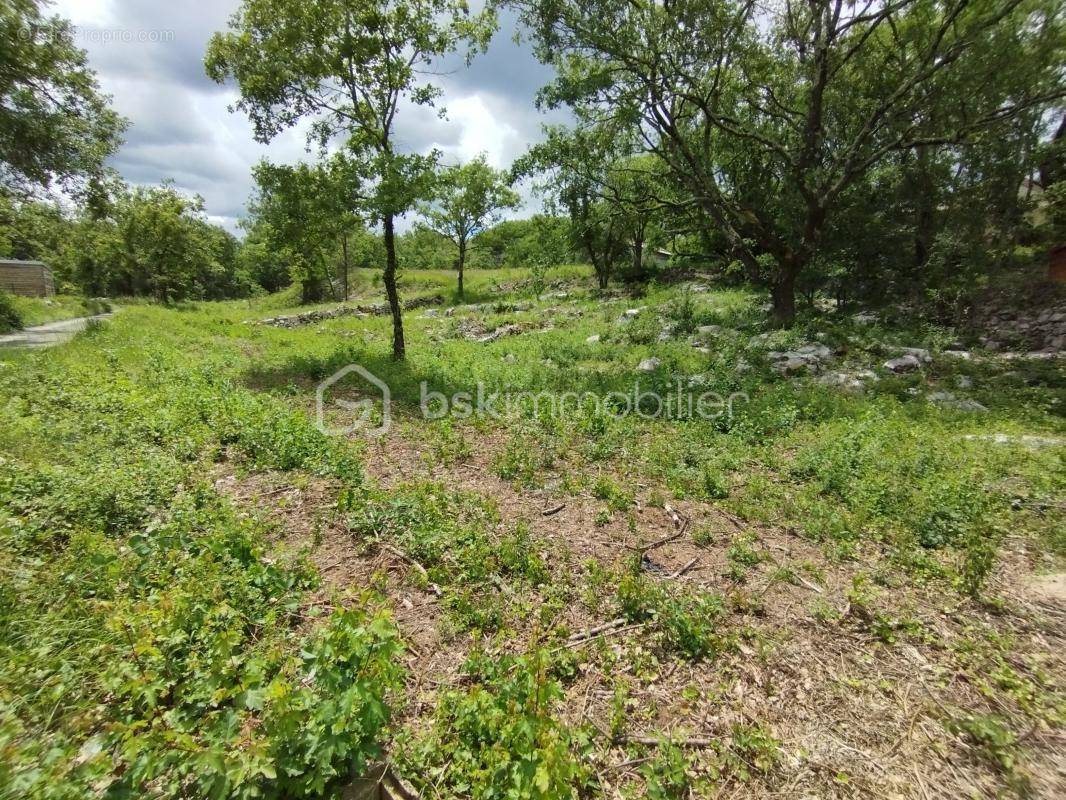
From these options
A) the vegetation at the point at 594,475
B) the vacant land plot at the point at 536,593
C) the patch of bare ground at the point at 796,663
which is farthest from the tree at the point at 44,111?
the patch of bare ground at the point at 796,663

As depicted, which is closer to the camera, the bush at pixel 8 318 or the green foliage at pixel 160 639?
the green foliage at pixel 160 639

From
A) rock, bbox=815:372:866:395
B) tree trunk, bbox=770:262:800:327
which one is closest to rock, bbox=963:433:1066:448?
rock, bbox=815:372:866:395

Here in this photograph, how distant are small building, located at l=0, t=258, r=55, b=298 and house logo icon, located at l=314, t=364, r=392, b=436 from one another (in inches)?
1472

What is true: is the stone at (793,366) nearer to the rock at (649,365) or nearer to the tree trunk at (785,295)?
the rock at (649,365)

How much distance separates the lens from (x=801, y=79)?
47.9ft

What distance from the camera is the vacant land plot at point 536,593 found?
2660 mm

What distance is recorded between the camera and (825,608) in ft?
13.6

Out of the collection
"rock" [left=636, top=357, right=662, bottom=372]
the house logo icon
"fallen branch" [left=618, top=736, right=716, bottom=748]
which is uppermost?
"rock" [left=636, top=357, right=662, bottom=372]

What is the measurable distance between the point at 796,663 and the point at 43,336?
974 inches

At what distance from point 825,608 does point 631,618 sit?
1.79 metres

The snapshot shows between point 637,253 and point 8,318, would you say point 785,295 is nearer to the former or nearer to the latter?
point 637,253

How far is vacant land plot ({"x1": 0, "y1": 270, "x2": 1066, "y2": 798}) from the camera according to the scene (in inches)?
105

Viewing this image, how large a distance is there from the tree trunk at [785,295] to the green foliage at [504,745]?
14541mm

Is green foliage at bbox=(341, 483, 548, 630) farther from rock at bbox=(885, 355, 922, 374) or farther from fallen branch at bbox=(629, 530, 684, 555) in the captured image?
rock at bbox=(885, 355, 922, 374)
